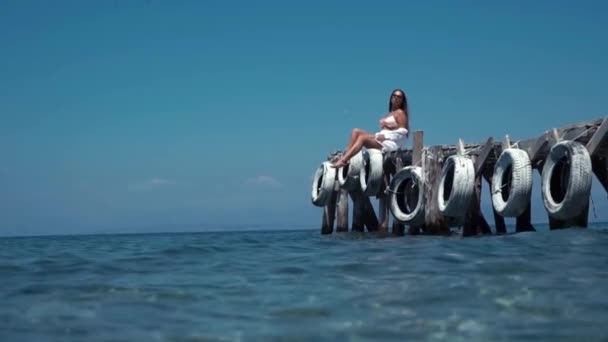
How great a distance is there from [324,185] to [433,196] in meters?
4.41

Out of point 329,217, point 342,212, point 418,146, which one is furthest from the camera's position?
point 329,217

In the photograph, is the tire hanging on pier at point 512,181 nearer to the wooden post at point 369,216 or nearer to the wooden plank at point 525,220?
the wooden plank at point 525,220

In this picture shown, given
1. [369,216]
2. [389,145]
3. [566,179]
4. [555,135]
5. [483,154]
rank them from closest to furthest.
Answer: [566,179] → [555,135] → [483,154] → [389,145] → [369,216]

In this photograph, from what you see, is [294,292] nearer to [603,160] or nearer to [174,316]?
[174,316]

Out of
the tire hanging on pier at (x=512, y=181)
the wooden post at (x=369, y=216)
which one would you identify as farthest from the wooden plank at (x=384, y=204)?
the tire hanging on pier at (x=512, y=181)

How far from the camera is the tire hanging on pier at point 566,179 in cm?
829

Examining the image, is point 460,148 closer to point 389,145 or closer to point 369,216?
point 389,145

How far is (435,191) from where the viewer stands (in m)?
11.4

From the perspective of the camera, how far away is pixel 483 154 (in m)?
10.8

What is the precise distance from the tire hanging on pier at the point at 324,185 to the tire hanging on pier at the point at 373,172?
202 cm

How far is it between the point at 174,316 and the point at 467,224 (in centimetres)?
784

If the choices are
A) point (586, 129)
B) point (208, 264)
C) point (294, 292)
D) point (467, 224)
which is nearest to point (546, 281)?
point (294, 292)

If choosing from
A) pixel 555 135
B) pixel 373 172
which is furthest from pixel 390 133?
pixel 555 135

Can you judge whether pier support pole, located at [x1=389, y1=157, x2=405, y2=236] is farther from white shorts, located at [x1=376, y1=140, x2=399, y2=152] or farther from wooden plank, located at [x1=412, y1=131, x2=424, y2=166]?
wooden plank, located at [x1=412, y1=131, x2=424, y2=166]
